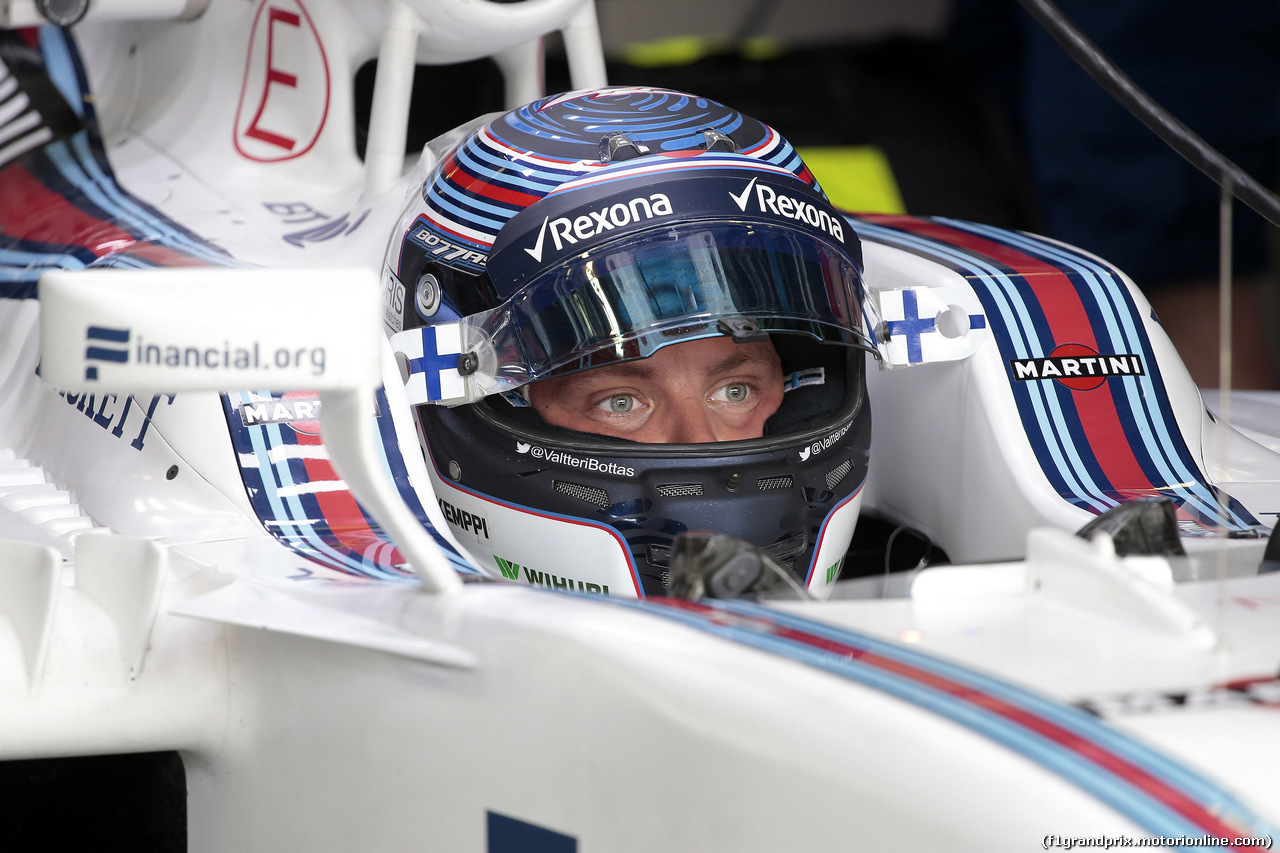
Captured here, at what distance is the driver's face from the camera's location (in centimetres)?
134

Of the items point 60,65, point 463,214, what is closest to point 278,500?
point 463,214

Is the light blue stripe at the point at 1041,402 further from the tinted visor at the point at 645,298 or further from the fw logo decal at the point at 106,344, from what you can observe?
the fw logo decal at the point at 106,344

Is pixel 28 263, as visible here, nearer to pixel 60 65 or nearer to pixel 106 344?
pixel 60 65

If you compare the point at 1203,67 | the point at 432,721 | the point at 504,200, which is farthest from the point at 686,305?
the point at 1203,67

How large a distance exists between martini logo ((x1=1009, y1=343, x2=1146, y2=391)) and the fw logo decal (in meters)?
1.09

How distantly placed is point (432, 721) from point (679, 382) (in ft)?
1.89

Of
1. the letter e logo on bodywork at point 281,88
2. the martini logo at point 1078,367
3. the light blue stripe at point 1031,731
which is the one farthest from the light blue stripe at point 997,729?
the letter e logo on bodywork at point 281,88

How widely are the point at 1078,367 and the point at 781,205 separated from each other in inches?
19.0

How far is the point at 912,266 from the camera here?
66.1 inches

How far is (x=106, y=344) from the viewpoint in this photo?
708 mm

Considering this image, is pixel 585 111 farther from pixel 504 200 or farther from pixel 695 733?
pixel 695 733

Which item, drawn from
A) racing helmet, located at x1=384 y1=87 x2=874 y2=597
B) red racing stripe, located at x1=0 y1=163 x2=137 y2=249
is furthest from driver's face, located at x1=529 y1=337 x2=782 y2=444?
red racing stripe, located at x1=0 y1=163 x2=137 y2=249

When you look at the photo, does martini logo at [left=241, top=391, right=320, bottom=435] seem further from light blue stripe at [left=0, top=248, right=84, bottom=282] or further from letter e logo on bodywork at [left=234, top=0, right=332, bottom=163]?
letter e logo on bodywork at [left=234, top=0, right=332, bottom=163]

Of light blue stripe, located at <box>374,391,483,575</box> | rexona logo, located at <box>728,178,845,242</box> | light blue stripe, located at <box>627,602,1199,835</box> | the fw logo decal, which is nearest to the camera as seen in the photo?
light blue stripe, located at <box>627,602,1199,835</box>
